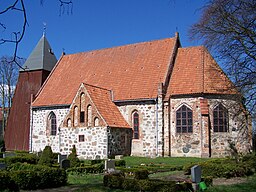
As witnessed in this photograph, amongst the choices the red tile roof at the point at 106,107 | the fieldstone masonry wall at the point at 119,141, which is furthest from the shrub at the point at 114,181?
the red tile roof at the point at 106,107

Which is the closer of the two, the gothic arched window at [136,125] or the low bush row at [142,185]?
the low bush row at [142,185]

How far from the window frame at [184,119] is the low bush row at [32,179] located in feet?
40.7

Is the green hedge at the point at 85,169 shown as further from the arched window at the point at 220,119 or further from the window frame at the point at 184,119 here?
the arched window at the point at 220,119

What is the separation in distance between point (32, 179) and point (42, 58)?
21.2m

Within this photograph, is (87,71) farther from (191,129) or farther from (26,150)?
(191,129)

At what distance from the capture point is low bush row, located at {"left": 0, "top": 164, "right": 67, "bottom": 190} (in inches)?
396

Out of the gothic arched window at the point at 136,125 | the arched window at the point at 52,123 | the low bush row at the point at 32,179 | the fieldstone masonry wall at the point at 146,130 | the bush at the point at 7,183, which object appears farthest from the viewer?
the arched window at the point at 52,123

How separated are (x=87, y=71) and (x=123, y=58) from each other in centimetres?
336

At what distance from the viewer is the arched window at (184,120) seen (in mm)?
22188

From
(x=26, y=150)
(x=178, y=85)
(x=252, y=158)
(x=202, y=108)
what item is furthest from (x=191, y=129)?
(x=26, y=150)

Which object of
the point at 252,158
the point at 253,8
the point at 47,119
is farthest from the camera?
the point at 47,119

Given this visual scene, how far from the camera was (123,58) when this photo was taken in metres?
27.4

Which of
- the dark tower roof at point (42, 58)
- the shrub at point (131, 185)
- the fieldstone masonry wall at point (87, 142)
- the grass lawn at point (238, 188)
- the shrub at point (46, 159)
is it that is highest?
the dark tower roof at point (42, 58)

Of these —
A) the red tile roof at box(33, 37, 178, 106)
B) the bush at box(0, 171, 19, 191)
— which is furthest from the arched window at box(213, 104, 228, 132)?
the bush at box(0, 171, 19, 191)
